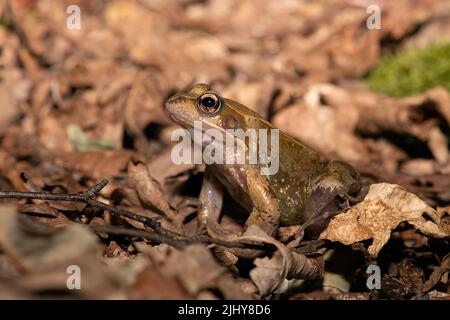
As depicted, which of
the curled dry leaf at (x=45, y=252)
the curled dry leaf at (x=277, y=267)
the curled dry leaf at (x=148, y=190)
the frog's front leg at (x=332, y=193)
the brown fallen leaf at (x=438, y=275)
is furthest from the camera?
the curled dry leaf at (x=148, y=190)

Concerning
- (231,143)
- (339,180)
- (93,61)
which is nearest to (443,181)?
(339,180)

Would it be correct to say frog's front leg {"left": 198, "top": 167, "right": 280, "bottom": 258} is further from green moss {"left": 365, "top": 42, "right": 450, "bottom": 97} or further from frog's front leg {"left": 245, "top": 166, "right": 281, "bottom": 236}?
green moss {"left": 365, "top": 42, "right": 450, "bottom": 97}

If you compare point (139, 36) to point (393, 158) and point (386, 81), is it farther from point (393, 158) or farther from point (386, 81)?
point (393, 158)

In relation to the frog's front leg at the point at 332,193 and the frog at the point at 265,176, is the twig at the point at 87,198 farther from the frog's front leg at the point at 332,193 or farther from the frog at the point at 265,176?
the frog's front leg at the point at 332,193

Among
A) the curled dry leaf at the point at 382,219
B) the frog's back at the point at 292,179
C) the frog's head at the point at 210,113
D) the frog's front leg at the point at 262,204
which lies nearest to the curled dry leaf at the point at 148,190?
the frog's head at the point at 210,113

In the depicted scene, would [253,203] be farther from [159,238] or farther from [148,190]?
[159,238]

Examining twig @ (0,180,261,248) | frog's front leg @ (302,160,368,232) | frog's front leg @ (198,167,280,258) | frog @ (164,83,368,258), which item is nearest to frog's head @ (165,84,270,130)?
frog @ (164,83,368,258)

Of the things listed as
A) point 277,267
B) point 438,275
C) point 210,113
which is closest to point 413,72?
point 210,113
